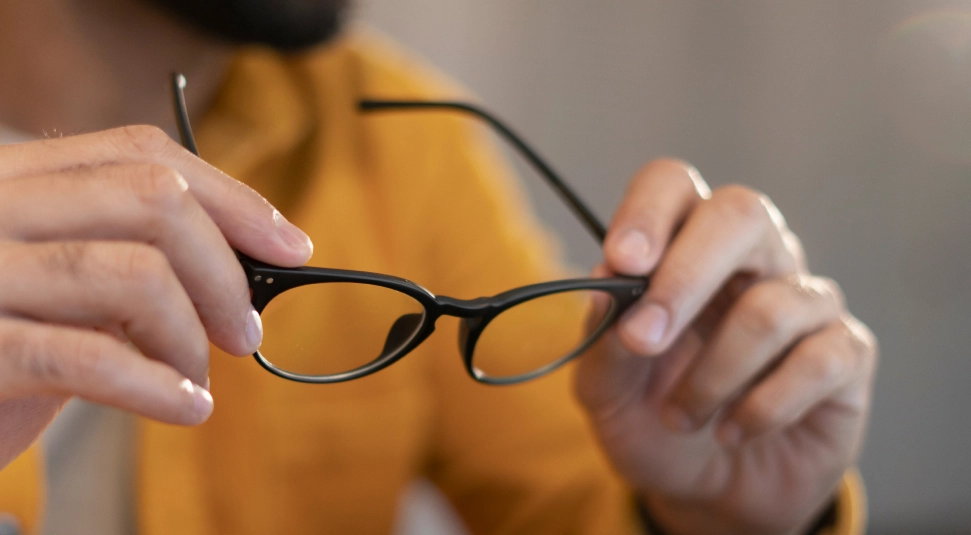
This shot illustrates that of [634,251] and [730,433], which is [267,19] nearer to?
[634,251]

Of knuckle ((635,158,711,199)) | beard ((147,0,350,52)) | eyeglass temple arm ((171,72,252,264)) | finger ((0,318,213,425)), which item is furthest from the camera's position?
beard ((147,0,350,52))

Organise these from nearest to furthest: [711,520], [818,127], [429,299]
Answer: [429,299], [711,520], [818,127]

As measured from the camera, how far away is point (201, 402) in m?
0.35

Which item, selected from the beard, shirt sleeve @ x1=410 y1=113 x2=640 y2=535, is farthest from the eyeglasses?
the beard

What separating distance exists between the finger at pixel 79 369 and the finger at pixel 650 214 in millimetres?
336

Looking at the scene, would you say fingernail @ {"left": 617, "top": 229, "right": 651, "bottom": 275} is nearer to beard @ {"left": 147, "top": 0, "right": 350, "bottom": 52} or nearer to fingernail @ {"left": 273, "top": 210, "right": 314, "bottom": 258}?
fingernail @ {"left": 273, "top": 210, "right": 314, "bottom": 258}

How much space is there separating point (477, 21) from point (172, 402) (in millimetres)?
1388

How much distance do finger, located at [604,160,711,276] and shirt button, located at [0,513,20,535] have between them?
2.00 ft

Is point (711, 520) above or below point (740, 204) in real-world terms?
below

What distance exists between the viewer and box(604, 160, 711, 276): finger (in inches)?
20.5

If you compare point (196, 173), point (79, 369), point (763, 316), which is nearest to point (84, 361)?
point (79, 369)

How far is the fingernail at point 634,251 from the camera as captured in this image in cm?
52

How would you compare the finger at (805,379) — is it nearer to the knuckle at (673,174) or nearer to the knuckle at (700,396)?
the knuckle at (700,396)

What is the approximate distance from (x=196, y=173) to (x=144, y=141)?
0.12 feet
